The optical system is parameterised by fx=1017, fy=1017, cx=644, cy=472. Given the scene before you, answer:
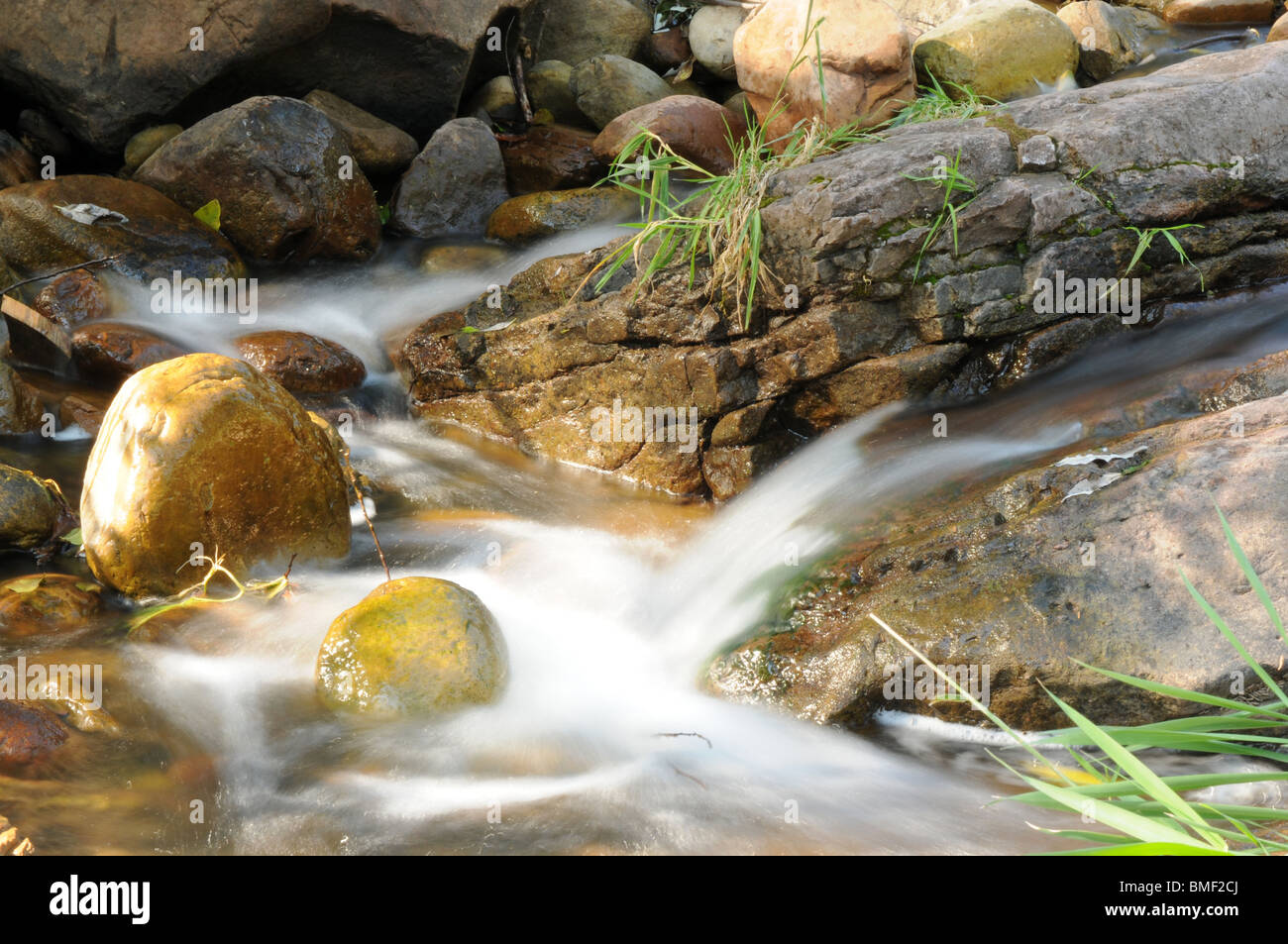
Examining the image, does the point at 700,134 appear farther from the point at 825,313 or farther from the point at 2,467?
the point at 2,467

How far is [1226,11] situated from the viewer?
12117 millimetres

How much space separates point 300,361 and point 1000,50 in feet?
24.3

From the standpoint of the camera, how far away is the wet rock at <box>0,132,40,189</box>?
8367 millimetres

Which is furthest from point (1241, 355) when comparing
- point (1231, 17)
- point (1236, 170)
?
point (1231, 17)

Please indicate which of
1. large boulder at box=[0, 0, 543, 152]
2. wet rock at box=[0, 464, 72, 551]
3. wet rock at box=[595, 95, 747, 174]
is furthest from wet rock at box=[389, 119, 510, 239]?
wet rock at box=[0, 464, 72, 551]

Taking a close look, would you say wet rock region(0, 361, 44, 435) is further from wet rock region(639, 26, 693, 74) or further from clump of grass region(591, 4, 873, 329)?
wet rock region(639, 26, 693, 74)

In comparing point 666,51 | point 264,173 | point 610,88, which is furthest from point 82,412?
point 666,51

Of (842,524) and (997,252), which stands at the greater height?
(997,252)

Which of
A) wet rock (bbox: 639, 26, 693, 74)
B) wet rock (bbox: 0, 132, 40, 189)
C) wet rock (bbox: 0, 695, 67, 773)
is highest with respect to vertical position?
wet rock (bbox: 639, 26, 693, 74)

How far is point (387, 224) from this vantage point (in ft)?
31.1

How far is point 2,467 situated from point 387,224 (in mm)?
4964

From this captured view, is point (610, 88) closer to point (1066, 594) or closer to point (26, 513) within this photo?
point (26, 513)

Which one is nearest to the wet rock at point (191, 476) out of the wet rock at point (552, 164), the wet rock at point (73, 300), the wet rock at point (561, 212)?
the wet rock at point (73, 300)

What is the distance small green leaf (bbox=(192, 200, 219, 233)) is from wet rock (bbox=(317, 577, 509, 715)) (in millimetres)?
5206
